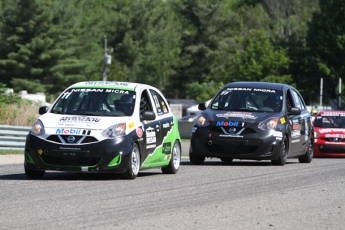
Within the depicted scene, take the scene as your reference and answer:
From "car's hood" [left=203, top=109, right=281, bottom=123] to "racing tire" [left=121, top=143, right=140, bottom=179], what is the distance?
461 centimetres

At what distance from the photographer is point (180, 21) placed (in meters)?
118

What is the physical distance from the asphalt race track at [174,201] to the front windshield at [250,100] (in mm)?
3299

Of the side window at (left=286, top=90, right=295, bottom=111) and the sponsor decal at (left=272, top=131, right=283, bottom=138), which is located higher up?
the side window at (left=286, top=90, right=295, bottom=111)

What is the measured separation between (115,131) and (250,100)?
20.1 ft

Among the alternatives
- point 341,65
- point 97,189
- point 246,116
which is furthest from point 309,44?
point 97,189

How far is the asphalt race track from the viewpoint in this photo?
9609mm

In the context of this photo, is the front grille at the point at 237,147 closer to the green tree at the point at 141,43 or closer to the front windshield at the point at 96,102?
the front windshield at the point at 96,102

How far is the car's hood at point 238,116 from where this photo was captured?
1900 centimetres

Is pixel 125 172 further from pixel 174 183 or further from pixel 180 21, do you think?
pixel 180 21

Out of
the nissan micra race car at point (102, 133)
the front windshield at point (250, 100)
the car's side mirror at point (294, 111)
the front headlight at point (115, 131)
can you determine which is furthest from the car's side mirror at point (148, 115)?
the car's side mirror at point (294, 111)

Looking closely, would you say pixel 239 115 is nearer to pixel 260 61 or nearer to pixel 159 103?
pixel 159 103

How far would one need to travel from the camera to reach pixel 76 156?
45.6 ft

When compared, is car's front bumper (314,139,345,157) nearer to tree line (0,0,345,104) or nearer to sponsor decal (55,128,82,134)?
sponsor decal (55,128,82,134)

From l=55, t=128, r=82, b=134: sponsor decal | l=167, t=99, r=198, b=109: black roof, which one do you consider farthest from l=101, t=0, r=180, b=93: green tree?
l=55, t=128, r=82, b=134: sponsor decal
